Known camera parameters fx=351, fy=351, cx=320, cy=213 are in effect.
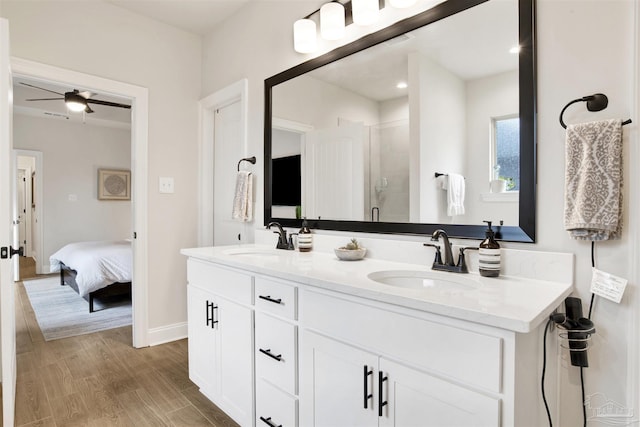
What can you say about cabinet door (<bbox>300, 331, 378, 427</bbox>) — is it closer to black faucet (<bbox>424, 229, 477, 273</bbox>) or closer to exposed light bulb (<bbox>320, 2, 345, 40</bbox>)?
black faucet (<bbox>424, 229, 477, 273</bbox>)

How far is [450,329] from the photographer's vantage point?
3.13 feet

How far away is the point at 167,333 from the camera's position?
2.98 meters

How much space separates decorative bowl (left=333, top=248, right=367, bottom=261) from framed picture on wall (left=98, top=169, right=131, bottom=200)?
19.4 ft

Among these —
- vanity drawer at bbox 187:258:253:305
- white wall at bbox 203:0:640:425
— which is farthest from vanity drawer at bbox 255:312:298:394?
white wall at bbox 203:0:640:425

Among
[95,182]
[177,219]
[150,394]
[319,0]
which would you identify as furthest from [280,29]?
[95,182]

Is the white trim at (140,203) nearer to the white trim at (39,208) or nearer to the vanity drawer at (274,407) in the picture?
the vanity drawer at (274,407)

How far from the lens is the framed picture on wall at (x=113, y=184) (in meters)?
6.15

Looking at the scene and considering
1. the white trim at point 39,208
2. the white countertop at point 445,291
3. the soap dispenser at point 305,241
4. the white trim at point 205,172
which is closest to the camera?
the white countertop at point 445,291

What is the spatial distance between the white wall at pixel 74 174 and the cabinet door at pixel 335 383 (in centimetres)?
606

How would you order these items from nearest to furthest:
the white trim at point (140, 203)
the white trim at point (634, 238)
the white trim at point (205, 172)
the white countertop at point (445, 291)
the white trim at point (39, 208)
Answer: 1. the white countertop at point (445, 291)
2. the white trim at point (634, 238)
3. the white trim at point (140, 203)
4. the white trim at point (205, 172)
5. the white trim at point (39, 208)

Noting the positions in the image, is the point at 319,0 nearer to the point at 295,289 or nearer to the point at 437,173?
the point at 437,173

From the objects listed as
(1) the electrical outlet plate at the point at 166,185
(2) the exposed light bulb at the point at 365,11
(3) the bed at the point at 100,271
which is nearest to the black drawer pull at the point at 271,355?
(2) the exposed light bulb at the point at 365,11

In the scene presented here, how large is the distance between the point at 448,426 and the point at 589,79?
3.87ft

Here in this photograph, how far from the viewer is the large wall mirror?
1.34 metres
